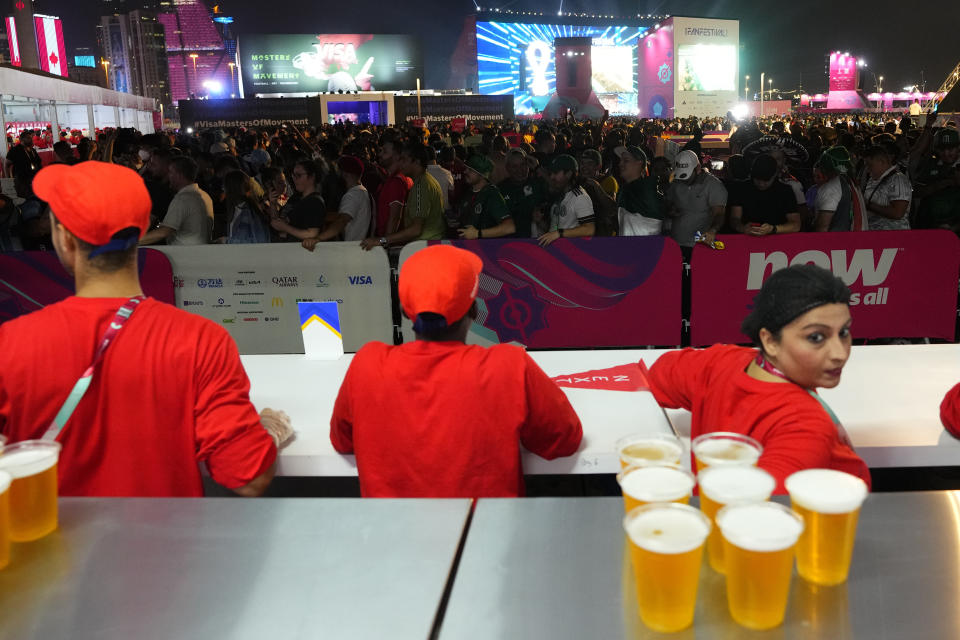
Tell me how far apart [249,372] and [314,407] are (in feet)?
1.97

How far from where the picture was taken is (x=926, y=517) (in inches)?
57.6

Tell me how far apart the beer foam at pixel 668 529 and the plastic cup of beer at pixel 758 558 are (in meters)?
0.04

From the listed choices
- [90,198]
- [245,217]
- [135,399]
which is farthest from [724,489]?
[245,217]

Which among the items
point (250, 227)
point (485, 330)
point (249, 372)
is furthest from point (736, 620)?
point (250, 227)

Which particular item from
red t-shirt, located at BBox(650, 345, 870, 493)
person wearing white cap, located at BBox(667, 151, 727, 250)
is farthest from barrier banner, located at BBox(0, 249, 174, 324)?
red t-shirt, located at BBox(650, 345, 870, 493)

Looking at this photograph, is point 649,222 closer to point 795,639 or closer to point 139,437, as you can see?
point 139,437

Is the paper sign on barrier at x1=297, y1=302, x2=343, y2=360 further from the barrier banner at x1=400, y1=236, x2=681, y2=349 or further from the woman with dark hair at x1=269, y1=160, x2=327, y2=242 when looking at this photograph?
the woman with dark hair at x1=269, y1=160, x2=327, y2=242

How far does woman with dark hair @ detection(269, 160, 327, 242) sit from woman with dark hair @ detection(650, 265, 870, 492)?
4.94 meters

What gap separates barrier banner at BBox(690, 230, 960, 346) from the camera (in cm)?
618

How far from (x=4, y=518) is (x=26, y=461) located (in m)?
0.15

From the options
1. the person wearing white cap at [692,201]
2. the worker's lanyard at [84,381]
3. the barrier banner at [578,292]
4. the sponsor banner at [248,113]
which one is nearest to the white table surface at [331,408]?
the worker's lanyard at [84,381]

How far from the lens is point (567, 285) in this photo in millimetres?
6438

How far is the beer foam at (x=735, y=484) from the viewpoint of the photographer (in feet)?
4.08

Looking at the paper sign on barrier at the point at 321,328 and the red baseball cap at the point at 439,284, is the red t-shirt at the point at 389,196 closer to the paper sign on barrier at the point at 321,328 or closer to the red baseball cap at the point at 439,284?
the paper sign on barrier at the point at 321,328
